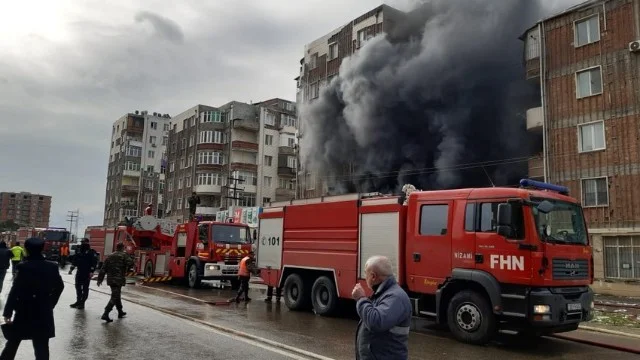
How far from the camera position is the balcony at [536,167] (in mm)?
23547

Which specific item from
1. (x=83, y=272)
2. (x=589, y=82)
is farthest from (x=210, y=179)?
(x=83, y=272)

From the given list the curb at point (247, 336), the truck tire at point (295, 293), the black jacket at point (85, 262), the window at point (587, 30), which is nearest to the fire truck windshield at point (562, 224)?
the curb at point (247, 336)

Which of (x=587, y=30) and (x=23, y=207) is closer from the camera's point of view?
(x=587, y=30)

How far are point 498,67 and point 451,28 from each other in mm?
3578

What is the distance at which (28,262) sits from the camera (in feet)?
17.2

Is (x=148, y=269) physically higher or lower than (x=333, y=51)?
lower

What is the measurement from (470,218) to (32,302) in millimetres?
6497

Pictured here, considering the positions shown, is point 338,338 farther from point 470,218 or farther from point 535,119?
point 535,119

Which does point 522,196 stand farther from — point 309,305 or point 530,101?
point 530,101

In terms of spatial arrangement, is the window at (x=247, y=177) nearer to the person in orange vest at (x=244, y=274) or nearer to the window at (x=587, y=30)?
the window at (x=587, y=30)

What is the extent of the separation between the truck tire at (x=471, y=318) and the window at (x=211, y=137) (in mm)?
47674

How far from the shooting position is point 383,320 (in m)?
3.32

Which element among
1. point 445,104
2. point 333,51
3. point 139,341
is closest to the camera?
point 139,341

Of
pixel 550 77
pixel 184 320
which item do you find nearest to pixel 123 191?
pixel 550 77
